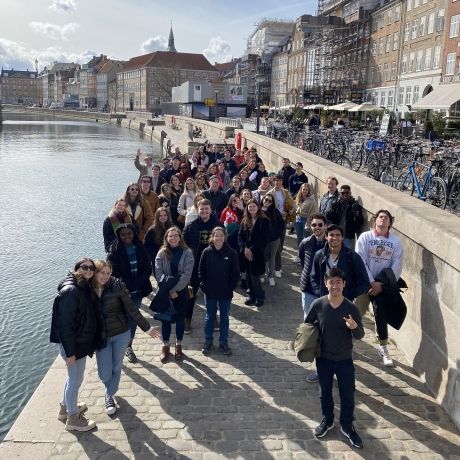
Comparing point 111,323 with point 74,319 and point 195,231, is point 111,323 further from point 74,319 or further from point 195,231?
point 195,231

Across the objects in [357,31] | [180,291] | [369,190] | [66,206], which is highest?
[357,31]

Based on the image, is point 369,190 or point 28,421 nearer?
point 28,421

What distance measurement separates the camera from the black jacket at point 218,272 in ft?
21.0

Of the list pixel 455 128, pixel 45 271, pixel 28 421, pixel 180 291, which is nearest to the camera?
pixel 28 421

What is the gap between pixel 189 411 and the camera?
5172 mm

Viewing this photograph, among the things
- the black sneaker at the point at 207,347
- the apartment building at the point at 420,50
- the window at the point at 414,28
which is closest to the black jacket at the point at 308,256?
the black sneaker at the point at 207,347

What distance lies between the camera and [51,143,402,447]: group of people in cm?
466

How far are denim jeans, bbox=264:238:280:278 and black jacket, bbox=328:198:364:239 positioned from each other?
50.4 inches

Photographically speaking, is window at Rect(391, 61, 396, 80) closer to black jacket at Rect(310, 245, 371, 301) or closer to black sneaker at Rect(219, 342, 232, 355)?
black sneaker at Rect(219, 342, 232, 355)

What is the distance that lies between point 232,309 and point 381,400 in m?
3.15

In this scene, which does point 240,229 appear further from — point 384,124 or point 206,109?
point 206,109

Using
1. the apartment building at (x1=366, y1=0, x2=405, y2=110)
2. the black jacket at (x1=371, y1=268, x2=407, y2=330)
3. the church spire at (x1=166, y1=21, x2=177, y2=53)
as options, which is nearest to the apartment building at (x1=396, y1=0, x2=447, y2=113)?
the apartment building at (x1=366, y1=0, x2=405, y2=110)

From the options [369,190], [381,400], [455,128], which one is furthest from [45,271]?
[455,128]

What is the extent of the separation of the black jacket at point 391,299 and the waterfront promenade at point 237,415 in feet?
2.18
